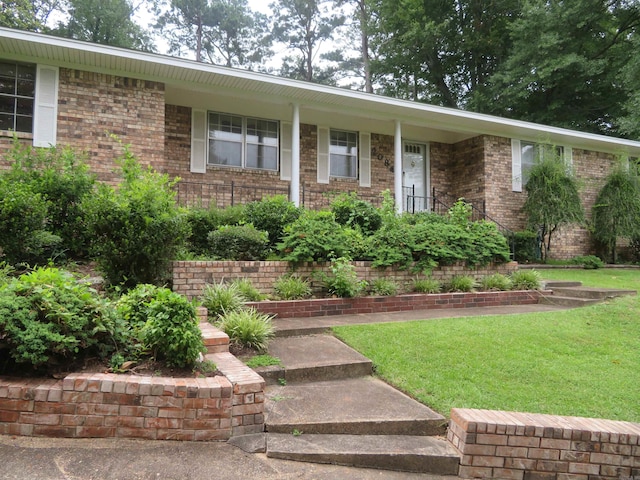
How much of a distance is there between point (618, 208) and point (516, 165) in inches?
129

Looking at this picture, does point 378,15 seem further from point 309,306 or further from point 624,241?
point 309,306

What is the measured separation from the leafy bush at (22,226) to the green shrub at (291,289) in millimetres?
2966

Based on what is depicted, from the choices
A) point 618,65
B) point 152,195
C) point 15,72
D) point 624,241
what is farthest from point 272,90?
point 618,65

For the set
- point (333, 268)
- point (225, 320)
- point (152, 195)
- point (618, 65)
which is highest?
point (618, 65)

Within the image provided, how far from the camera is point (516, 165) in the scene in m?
13.3

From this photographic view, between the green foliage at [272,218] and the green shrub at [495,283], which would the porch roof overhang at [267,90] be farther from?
the green shrub at [495,283]

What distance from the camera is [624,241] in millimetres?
14617

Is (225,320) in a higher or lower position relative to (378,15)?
lower

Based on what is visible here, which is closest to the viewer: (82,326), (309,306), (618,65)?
(82,326)

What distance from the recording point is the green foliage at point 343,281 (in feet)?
20.5

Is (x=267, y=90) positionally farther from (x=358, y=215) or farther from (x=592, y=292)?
(x=592, y=292)

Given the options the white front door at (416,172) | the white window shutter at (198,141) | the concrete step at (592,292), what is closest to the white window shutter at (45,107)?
the white window shutter at (198,141)

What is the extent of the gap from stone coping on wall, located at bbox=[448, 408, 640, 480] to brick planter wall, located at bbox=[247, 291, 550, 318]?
330 centimetres

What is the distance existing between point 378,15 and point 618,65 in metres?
12.4
